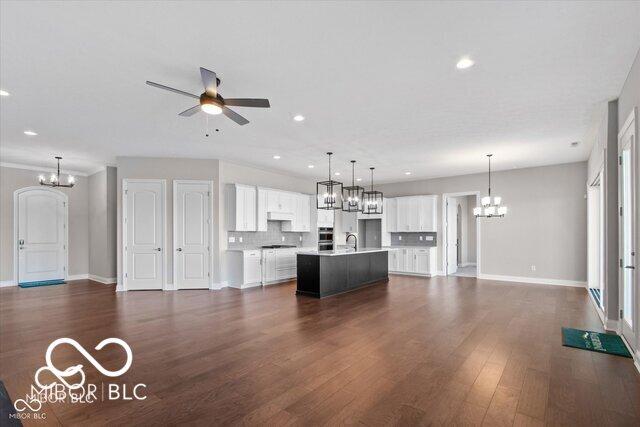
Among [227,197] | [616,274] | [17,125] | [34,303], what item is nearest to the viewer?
[616,274]

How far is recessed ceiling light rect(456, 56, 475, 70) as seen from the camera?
9.68 ft

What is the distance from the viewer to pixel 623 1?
87.0 inches

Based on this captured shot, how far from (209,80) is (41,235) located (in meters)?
8.23

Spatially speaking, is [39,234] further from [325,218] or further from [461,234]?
[461,234]

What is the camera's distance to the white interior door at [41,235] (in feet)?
26.0

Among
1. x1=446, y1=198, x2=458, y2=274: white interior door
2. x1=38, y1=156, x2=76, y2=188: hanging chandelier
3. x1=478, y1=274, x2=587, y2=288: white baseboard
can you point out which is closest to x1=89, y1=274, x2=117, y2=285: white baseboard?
x1=38, y1=156, x2=76, y2=188: hanging chandelier

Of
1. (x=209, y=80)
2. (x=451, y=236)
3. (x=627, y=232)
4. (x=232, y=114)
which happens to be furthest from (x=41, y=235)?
(x=627, y=232)

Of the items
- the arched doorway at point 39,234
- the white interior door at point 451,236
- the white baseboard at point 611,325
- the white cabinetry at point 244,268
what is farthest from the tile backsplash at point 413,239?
the arched doorway at point 39,234

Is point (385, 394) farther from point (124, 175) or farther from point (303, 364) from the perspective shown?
point (124, 175)

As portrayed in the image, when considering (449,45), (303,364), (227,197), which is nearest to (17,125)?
(227,197)

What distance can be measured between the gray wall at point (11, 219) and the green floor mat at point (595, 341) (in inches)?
419

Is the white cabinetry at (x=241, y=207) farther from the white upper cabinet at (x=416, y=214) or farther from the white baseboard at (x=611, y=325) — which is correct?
the white baseboard at (x=611, y=325)

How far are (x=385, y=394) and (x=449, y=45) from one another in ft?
9.44

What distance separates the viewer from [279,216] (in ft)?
27.2
